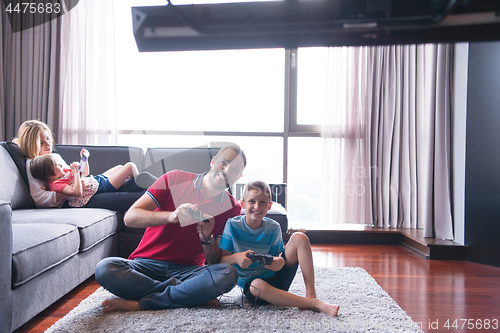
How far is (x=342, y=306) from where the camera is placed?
4.80 feet

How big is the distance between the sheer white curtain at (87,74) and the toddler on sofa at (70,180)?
1036 mm

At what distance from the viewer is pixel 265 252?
1.40m

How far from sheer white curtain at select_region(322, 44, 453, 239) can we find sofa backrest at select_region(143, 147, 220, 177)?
4.14 ft

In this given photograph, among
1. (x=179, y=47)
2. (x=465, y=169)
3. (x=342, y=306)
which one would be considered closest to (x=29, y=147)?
(x=179, y=47)

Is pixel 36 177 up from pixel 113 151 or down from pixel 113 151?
down

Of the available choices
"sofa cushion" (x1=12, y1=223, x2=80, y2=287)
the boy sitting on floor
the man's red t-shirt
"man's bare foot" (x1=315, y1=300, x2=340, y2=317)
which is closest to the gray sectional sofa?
"sofa cushion" (x1=12, y1=223, x2=80, y2=287)

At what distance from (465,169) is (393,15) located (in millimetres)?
2455

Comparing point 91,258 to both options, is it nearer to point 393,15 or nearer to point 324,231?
point 393,15

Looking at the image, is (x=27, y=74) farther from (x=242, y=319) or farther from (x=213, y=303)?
Result: (x=242, y=319)

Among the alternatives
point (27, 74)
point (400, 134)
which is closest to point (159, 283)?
point (400, 134)

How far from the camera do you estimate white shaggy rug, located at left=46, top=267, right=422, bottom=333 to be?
1194 millimetres

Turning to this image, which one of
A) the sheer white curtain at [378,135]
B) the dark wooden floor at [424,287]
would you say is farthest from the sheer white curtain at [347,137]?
the dark wooden floor at [424,287]

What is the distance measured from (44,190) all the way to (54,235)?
0.87m

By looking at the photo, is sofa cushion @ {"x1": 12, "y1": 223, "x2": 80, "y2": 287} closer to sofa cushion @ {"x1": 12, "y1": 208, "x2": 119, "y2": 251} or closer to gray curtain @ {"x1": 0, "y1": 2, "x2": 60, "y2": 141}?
sofa cushion @ {"x1": 12, "y1": 208, "x2": 119, "y2": 251}
